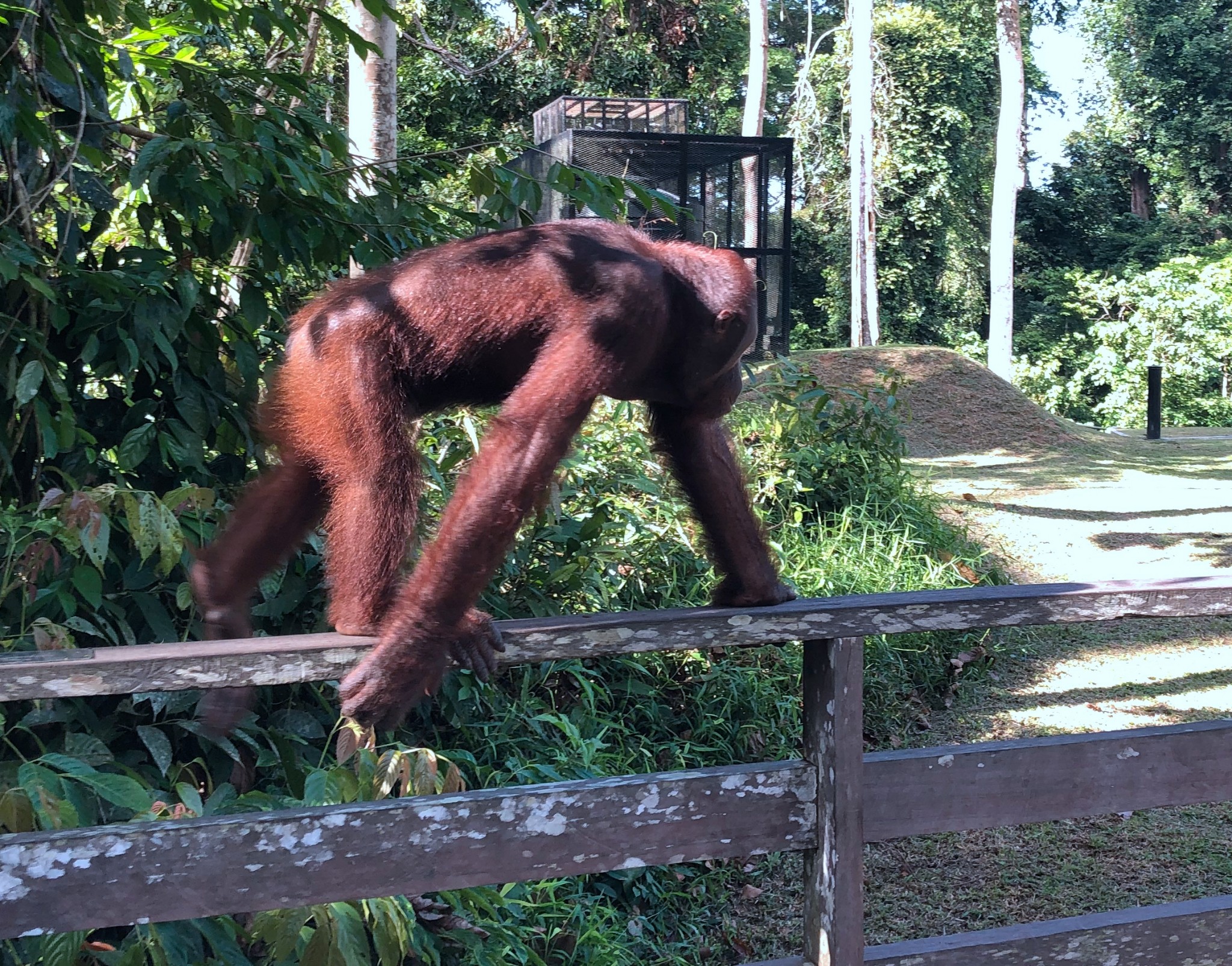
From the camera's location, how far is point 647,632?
190 centimetres

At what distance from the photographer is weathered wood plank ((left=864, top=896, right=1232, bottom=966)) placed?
6.75ft

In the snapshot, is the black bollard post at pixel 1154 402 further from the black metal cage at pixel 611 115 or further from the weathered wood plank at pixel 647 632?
the weathered wood plank at pixel 647 632

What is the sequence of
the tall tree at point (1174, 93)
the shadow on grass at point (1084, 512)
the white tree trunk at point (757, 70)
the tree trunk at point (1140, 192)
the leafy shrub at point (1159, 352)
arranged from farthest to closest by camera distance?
the tree trunk at point (1140, 192)
the tall tree at point (1174, 93)
the leafy shrub at point (1159, 352)
the white tree trunk at point (757, 70)
the shadow on grass at point (1084, 512)

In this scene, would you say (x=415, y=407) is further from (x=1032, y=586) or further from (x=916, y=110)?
(x=916, y=110)

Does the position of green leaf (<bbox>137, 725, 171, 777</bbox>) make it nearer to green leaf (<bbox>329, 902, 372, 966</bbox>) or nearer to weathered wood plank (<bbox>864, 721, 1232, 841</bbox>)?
green leaf (<bbox>329, 902, 372, 966</bbox>)

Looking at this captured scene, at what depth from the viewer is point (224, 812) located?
2.57 meters

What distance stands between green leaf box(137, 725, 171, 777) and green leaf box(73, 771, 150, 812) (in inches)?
35.9

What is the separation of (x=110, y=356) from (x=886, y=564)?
12.3 feet

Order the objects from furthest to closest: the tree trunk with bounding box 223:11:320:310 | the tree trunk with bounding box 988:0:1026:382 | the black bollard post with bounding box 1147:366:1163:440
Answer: the tree trunk with bounding box 988:0:1026:382 < the black bollard post with bounding box 1147:366:1163:440 < the tree trunk with bounding box 223:11:320:310

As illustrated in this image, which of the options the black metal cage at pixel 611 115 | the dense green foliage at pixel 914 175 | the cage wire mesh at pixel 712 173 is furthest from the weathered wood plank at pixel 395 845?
the dense green foliage at pixel 914 175

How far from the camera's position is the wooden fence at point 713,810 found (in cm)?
167

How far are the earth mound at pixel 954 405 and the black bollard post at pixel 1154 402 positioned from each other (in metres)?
1.64

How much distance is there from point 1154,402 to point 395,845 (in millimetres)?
13931

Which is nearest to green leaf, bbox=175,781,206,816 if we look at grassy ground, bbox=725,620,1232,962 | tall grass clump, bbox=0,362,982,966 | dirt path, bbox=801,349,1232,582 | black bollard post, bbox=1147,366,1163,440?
tall grass clump, bbox=0,362,982,966
